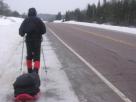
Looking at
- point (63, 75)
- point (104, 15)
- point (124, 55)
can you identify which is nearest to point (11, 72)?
point (63, 75)

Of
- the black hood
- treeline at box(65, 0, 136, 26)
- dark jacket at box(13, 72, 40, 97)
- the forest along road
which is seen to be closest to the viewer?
dark jacket at box(13, 72, 40, 97)

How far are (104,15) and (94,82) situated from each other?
8968 centimetres

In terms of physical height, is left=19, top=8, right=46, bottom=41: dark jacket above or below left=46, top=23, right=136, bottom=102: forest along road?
above

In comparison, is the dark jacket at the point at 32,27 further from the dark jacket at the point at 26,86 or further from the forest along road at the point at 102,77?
the dark jacket at the point at 26,86

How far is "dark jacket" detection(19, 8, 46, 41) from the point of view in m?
10.8

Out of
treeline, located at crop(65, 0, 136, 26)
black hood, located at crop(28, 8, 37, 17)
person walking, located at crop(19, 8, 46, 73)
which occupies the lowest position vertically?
treeline, located at crop(65, 0, 136, 26)

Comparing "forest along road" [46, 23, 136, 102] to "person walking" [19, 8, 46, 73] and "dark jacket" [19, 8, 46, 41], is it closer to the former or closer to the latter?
"person walking" [19, 8, 46, 73]

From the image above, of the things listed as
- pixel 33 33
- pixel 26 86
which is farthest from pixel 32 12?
pixel 26 86

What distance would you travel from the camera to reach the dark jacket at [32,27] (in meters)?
10.8

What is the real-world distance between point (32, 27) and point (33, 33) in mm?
187

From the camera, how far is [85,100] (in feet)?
28.5

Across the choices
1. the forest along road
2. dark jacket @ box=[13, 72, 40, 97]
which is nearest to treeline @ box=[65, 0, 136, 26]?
the forest along road

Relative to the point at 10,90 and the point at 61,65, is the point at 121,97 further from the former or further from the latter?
the point at 61,65

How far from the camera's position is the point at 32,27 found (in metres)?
10.8
